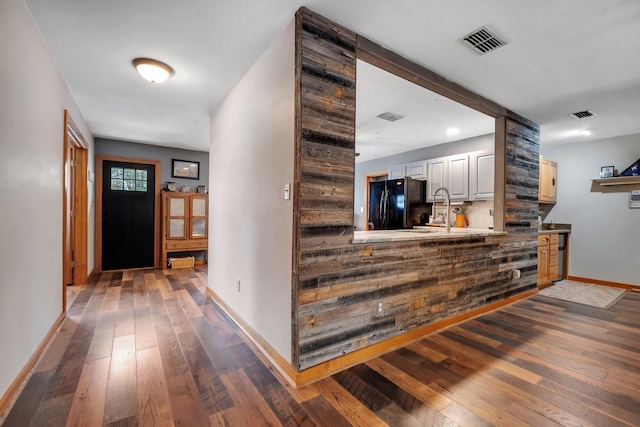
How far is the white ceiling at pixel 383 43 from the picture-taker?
6.33ft

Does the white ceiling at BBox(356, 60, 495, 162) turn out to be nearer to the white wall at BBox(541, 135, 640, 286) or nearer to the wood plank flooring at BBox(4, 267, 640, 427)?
the white wall at BBox(541, 135, 640, 286)

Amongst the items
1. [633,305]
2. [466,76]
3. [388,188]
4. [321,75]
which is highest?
[466,76]

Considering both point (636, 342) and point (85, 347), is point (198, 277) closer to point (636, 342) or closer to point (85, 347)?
point (85, 347)

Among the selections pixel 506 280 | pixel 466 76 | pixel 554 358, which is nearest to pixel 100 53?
pixel 466 76

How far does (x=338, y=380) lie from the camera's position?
199 cm

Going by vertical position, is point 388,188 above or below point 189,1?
below

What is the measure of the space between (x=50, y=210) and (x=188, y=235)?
3.21 m

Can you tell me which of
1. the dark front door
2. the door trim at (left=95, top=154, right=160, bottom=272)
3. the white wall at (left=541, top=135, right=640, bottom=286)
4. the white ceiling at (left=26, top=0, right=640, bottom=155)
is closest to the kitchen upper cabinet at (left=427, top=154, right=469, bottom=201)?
the white ceiling at (left=26, top=0, right=640, bottom=155)

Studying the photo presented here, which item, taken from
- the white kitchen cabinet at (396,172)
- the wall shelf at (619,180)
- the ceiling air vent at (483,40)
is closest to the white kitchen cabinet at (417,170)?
the white kitchen cabinet at (396,172)

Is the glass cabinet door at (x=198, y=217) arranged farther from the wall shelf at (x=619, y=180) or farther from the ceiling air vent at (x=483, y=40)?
the wall shelf at (x=619, y=180)

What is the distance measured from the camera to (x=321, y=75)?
200 cm

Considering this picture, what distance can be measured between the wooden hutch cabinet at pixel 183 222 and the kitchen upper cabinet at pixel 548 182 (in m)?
6.07

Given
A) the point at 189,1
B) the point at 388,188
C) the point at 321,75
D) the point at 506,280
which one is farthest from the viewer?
the point at 388,188

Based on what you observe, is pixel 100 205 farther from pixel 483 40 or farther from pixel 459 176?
pixel 459 176
